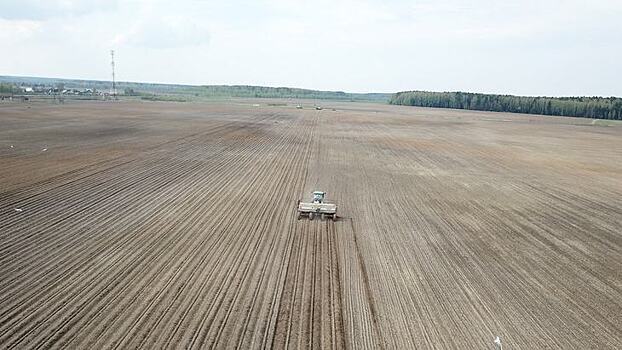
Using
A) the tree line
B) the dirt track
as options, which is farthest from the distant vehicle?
the tree line

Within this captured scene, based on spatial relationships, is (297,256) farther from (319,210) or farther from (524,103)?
(524,103)

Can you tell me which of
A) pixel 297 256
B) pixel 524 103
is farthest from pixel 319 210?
pixel 524 103

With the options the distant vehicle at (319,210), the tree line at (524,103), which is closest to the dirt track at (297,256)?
the distant vehicle at (319,210)

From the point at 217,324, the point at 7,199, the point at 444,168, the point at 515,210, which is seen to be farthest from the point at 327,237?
the point at 444,168

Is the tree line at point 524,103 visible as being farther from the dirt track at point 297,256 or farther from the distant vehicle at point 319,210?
the distant vehicle at point 319,210

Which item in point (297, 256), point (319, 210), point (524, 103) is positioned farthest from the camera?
point (524, 103)

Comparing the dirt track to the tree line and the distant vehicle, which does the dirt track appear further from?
the tree line
